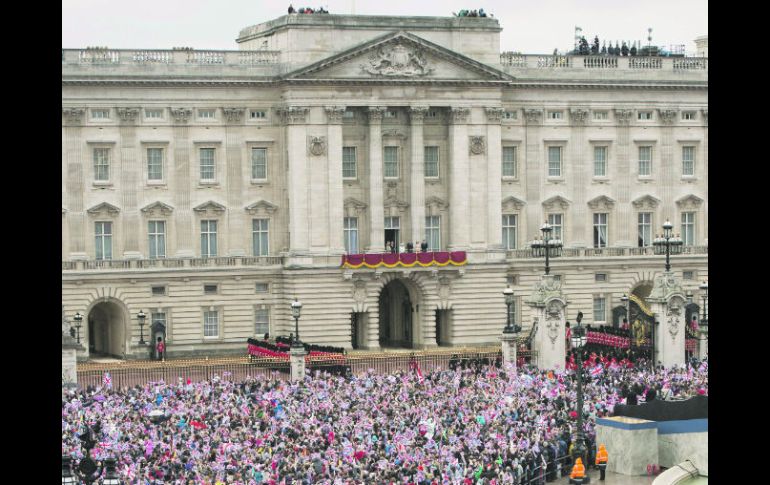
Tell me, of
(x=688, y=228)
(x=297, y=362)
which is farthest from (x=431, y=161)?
(x=297, y=362)

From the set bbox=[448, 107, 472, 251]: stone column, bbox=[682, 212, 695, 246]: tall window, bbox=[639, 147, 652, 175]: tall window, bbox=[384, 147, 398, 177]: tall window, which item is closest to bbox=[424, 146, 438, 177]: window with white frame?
bbox=[448, 107, 472, 251]: stone column

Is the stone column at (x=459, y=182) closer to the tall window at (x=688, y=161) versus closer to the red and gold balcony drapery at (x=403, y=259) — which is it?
the red and gold balcony drapery at (x=403, y=259)

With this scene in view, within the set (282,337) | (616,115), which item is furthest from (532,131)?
(282,337)

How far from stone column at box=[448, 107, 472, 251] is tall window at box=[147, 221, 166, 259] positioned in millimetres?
14981

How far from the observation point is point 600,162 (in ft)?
304

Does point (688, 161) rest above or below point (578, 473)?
above

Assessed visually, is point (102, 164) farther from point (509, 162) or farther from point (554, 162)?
point (554, 162)

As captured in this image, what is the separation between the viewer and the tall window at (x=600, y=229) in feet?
304

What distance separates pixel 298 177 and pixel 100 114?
10362 millimetres

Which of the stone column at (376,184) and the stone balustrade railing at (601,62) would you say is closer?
the stone column at (376,184)

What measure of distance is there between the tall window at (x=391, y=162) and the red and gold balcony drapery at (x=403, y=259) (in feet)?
14.8

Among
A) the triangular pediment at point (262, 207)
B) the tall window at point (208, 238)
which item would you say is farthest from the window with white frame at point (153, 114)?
the triangular pediment at point (262, 207)

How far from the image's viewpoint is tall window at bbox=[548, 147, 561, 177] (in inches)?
3602
